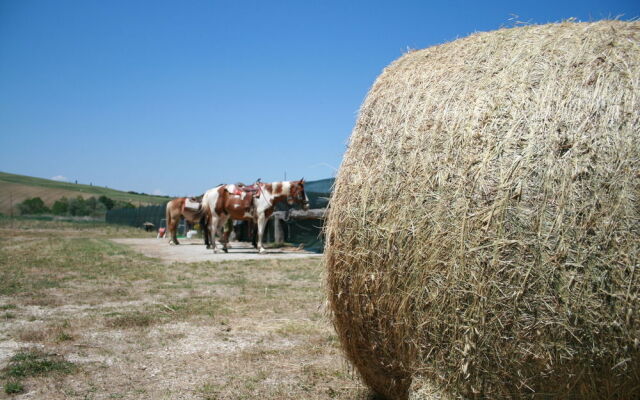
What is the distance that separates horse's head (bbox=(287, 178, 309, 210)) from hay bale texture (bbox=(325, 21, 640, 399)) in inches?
413

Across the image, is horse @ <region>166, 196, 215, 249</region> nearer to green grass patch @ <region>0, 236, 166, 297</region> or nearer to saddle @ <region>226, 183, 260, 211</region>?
saddle @ <region>226, 183, 260, 211</region>

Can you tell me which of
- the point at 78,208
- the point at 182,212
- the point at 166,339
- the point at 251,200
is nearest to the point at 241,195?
the point at 251,200

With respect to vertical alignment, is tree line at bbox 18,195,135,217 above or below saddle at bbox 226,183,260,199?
above

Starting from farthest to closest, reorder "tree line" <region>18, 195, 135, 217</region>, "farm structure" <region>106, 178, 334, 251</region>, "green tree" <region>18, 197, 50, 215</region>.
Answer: "tree line" <region>18, 195, 135, 217</region> → "green tree" <region>18, 197, 50, 215</region> → "farm structure" <region>106, 178, 334, 251</region>

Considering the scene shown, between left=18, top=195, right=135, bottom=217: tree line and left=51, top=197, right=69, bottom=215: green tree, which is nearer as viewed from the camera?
left=18, top=195, right=135, bottom=217: tree line

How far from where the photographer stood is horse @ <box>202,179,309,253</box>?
13.9m

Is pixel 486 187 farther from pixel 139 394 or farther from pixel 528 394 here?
pixel 139 394

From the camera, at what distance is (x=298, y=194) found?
13.8 m

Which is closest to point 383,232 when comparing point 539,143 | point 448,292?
point 448,292

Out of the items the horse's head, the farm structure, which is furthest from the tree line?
the horse's head

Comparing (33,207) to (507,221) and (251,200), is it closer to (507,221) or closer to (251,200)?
(251,200)

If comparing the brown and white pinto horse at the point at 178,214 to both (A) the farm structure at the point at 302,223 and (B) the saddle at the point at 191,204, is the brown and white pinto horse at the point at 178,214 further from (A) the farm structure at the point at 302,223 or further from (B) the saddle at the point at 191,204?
(A) the farm structure at the point at 302,223

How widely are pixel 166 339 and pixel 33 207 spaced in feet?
188

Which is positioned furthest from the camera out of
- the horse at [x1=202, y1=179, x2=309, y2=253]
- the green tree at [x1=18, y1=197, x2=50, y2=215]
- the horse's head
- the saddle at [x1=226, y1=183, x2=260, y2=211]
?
the green tree at [x1=18, y1=197, x2=50, y2=215]
